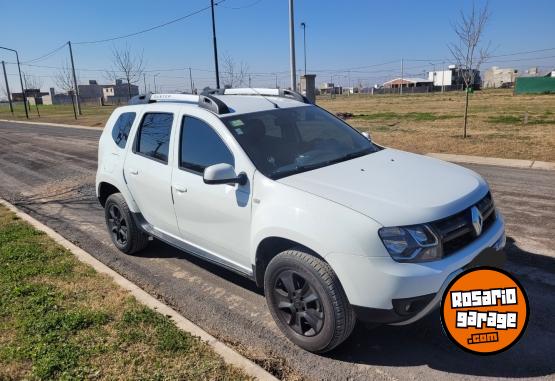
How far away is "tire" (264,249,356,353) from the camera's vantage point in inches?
117

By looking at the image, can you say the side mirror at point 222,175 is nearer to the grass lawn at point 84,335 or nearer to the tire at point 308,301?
the tire at point 308,301

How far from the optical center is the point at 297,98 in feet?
16.2

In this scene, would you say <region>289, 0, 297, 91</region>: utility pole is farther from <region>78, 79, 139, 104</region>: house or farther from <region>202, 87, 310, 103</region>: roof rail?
<region>78, 79, 139, 104</region>: house

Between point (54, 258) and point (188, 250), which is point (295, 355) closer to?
point (188, 250)

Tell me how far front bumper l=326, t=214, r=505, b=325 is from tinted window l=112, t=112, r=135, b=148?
128 inches

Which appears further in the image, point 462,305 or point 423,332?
point 423,332

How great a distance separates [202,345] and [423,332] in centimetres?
170

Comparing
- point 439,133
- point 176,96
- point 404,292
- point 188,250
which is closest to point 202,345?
point 188,250

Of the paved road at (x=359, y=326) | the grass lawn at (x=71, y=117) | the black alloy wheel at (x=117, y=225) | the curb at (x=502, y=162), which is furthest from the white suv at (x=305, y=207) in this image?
the grass lawn at (x=71, y=117)

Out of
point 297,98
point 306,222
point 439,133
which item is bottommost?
point 439,133

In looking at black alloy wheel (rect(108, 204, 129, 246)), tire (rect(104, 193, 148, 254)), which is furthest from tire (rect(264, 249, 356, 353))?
black alloy wheel (rect(108, 204, 129, 246))

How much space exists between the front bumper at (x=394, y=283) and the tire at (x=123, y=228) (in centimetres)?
306

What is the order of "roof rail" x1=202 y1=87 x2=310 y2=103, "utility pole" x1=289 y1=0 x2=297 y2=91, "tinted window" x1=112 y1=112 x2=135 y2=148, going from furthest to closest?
"utility pole" x1=289 y1=0 x2=297 y2=91 < "tinted window" x1=112 y1=112 x2=135 y2=148 < "roof rail" x1=202 y1=87 x2=310 y2=103

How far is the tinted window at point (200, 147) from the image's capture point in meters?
3.84
